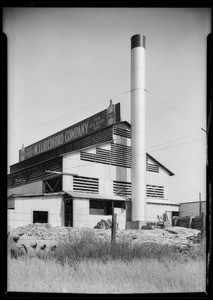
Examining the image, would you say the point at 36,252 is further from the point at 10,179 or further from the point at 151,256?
the point at 10,179

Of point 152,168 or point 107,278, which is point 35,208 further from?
point 107,278

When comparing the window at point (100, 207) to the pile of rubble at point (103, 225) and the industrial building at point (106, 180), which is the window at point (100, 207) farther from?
the pile of rubble at point (103, 225)

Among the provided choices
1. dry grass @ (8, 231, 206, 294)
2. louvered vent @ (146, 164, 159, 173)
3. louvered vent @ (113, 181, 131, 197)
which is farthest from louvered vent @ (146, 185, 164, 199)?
dry grass @ (8, 231, 206, 294)

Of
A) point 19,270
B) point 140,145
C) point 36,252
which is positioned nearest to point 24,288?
point 19,270

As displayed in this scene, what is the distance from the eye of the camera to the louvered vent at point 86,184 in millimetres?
25312

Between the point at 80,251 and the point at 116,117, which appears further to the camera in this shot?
the point at 116,117

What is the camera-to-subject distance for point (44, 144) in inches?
1626

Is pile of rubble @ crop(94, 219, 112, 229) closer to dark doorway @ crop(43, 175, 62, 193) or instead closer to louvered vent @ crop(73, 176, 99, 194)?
louvered vent @ crop(73, 176, 99, 194)

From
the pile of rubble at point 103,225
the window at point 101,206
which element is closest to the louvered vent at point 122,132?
the window at point 101,206

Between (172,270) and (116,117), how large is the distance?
21695 mm

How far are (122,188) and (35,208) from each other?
25.7 ft
